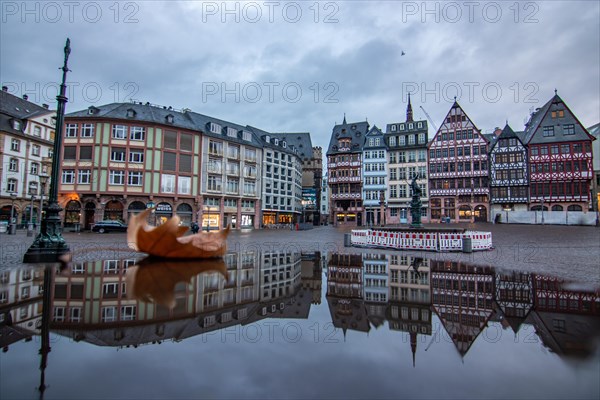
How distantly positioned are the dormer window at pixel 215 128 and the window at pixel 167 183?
9.34 m

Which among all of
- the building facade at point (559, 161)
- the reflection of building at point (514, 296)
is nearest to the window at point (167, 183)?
the reflection of building at point (514, 296)

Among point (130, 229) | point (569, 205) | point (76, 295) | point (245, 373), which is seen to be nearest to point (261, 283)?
point (76, 295)

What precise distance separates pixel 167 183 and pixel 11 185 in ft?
67.4

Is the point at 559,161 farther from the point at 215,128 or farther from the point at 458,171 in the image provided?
the point at 215,128

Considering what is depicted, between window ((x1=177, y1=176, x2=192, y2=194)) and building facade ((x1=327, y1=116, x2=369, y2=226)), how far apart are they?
25550 mm

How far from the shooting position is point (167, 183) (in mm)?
39500

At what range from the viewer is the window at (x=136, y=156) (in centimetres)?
3794

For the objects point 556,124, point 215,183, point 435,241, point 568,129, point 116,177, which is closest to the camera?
point 435,241

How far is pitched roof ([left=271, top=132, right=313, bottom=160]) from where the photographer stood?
79.7 meters

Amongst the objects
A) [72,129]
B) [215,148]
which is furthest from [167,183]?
[72,129]

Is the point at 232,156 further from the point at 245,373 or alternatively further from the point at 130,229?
the point at 245,373

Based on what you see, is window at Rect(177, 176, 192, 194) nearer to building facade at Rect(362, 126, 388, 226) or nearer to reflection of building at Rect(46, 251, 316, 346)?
building facade at Rect(362, 126, 388, 226)

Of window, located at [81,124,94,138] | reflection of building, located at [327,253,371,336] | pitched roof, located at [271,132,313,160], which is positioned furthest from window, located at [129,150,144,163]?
pitched roof, located at [271,132,313,160]

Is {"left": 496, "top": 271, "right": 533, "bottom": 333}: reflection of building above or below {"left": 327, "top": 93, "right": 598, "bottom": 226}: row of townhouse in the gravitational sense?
below
